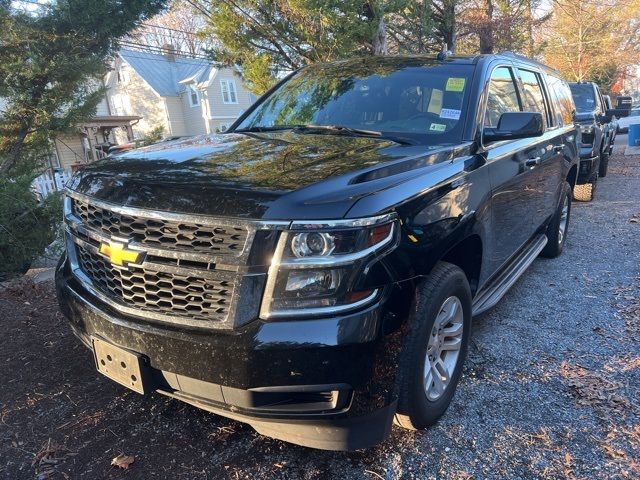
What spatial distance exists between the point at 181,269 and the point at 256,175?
53 cm

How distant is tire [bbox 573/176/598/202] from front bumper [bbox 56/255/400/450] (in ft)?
25.9

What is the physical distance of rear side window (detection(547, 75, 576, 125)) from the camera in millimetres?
5305

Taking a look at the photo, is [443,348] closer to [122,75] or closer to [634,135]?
[634,135]

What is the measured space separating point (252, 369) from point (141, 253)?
28.0 inches

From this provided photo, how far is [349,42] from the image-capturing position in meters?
8.93

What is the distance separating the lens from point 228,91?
112 feet

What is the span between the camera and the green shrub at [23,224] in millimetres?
5238

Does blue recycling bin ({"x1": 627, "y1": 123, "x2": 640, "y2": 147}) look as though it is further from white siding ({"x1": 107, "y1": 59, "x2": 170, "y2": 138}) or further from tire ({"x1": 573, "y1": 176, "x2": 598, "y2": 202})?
white siding ({"x1": 107, "y1": 59, "x2": 170, "y2": 138})

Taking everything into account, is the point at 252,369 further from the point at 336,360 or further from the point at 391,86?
the point at 391,86

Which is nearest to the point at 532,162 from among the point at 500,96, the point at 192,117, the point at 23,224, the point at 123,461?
the point at 500,96

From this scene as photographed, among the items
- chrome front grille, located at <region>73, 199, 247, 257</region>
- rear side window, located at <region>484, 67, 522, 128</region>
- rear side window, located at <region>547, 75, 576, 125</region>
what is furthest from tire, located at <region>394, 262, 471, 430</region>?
rear side window, located at <region>547, 75, 576, 125</region>

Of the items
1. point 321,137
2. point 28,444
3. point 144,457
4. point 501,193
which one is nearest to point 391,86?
point 321,137

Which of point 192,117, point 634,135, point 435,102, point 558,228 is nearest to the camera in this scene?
point 435,102

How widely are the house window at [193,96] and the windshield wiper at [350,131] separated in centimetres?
3274
